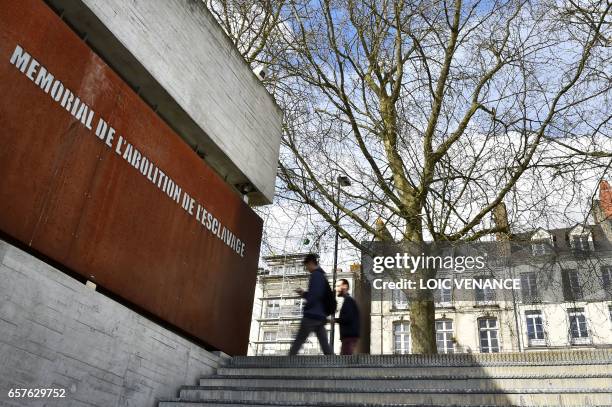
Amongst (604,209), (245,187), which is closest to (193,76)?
(245,187)

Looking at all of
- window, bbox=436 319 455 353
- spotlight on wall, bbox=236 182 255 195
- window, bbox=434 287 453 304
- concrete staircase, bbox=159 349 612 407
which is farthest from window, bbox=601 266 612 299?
window, bbox=436 319 455 353

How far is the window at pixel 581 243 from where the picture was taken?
9.88 meters

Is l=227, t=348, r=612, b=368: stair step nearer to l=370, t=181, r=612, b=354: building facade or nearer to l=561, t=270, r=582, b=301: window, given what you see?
l=370, t=181, r=612, b=354: building facade

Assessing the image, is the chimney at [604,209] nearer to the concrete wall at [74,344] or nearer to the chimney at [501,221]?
the chimney at [501,221]

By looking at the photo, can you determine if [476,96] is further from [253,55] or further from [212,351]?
[212,351]

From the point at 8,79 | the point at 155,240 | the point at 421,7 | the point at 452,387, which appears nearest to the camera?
the point at 8,79

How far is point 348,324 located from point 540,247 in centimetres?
454

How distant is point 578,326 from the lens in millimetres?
8859

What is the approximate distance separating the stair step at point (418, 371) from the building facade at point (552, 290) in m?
→ 2.86

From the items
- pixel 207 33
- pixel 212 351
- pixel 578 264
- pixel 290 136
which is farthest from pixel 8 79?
pixel 578 264

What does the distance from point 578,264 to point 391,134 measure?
201 inches

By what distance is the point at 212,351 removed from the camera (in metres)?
8.77

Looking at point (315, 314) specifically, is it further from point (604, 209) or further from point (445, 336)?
point (445, 336)

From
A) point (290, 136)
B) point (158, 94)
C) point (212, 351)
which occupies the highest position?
point (290, 136)
